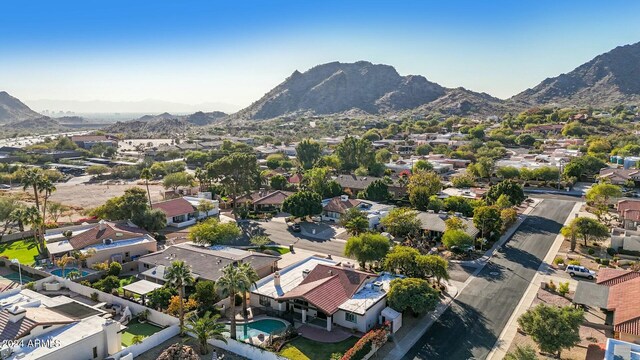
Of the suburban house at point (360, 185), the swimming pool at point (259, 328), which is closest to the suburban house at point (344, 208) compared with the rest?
the suburban house at point (360, 185)

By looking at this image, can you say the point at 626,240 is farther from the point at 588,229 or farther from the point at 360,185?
the point at 360,185

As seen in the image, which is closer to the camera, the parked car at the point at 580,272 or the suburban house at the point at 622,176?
the parked car at the point at 580,272

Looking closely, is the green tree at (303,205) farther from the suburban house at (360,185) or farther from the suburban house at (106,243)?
the suburban house at (106,243)

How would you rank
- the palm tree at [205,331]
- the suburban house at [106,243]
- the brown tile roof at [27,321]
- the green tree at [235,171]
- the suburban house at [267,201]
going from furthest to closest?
the suburban house at [267,201] < the green tree at [235,171] < the suburban house at [106,243] < the palm tree at [205,331] < the brown tile roof at [27,321]

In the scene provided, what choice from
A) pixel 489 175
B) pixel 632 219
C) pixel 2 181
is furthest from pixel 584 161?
pixel 2 181

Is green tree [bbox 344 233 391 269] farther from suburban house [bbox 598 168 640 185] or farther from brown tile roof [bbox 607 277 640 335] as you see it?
suburban house [bbox 598 168 640 185]
